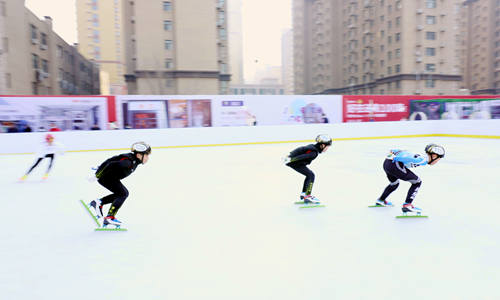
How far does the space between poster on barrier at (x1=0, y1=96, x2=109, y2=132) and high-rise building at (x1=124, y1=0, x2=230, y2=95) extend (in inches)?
760

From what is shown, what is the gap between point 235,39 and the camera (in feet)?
543

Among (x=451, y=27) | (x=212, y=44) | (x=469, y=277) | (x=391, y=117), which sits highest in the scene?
(x=451, y=27)

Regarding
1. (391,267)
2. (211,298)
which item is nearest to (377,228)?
(391,267)

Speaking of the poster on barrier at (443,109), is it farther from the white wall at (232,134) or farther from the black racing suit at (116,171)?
A: the black racing suit at (116,171)

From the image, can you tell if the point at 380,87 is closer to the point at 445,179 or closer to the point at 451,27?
the point at 451,27

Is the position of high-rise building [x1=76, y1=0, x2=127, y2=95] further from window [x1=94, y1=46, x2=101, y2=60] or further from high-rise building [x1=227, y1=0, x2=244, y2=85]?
high-rise building [x1=227, y1=0, x2=244, y2=85]

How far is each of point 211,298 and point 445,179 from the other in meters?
7.12

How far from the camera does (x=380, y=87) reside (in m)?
49.9

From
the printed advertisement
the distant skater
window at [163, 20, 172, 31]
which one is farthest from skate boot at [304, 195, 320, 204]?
window at [163, 20, 172, 31]

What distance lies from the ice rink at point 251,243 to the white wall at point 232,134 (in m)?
6.63

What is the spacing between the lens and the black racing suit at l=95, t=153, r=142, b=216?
4.44 meters

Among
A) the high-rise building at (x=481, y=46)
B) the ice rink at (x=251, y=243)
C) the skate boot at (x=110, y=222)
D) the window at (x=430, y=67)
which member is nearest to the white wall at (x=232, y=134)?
the ice rink at (x=251, y=243)

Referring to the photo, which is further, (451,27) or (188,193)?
(451,27)

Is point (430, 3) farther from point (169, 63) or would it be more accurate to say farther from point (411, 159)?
point (411, 159)
